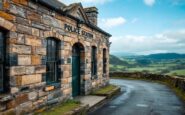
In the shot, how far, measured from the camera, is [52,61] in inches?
395

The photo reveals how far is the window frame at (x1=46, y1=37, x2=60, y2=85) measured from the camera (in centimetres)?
969

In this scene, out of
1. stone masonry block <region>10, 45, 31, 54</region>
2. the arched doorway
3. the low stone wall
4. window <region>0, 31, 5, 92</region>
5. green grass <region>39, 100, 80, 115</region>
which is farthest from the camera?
the low stone wall

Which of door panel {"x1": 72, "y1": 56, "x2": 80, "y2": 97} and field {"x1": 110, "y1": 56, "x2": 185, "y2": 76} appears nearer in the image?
door panel {"x1": 72, "y1": 56, "x2": 80, "y2": 97}

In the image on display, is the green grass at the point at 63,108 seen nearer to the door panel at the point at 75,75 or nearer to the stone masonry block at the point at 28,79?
the stone masonry block at the point at 28,79

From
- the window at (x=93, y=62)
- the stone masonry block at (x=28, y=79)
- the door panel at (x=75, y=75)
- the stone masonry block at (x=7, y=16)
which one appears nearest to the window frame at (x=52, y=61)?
the stone masonry block at (x=28, y=79)

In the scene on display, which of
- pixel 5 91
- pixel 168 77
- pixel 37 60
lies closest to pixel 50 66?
pixel 37 60

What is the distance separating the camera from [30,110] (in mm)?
8117

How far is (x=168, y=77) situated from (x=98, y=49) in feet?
30.8

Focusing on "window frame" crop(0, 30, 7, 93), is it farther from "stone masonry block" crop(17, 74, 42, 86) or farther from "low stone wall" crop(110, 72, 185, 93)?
"low stone wall" crop(110, 72, 185, 93)

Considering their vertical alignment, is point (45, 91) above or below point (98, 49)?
below

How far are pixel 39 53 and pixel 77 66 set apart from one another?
470 cm

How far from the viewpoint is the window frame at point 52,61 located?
9.69 metres

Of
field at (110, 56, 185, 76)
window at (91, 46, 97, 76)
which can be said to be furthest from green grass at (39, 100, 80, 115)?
field at (110, 56, 185, 76)

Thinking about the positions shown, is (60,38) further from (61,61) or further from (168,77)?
(168,77)
